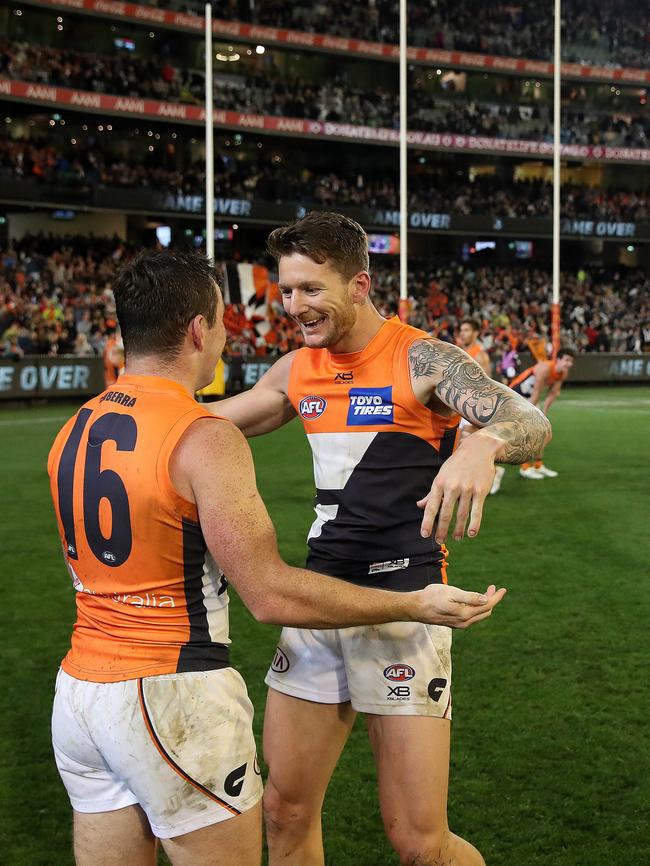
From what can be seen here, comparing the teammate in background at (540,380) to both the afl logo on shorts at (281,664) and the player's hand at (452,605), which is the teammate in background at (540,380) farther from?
the player's hand at (452,605)

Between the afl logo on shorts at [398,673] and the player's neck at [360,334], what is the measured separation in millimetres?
1100

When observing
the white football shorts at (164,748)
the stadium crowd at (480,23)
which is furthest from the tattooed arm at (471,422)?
the stadium crowd at (480,23)

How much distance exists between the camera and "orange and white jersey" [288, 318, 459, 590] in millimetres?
3361

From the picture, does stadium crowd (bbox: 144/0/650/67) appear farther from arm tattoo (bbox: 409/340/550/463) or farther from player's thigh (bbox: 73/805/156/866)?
player's thigh (bbox: 73/805/156/866)

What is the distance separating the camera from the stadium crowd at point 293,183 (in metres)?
37.0

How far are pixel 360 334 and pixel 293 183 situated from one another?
132 ft

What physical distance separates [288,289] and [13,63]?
3683cm

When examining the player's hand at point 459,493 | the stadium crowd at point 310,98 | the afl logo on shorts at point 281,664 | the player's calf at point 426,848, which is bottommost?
the player's calf at point 426,848

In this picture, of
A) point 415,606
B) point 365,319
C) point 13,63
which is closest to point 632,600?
point 365,319

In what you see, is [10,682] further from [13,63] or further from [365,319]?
[13,63]

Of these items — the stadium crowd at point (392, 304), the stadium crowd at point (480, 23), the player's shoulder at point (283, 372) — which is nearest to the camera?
the player's shoulder at point (283, 372)

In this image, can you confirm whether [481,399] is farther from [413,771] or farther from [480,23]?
[480,23]

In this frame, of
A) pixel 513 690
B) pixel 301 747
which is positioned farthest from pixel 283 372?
pixel 513 690

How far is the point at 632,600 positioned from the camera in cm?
782
